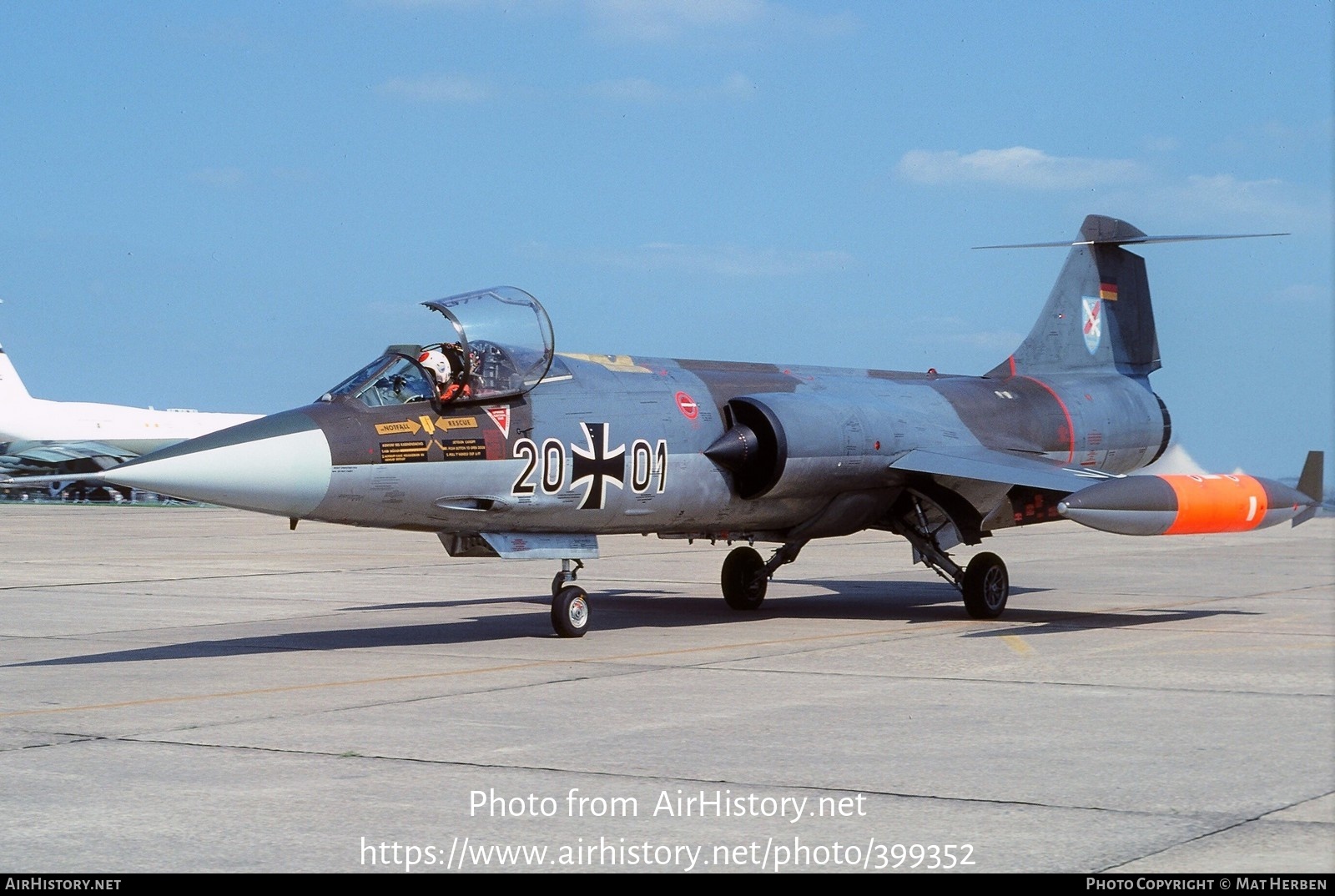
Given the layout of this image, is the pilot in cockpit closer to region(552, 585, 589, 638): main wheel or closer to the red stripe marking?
region(552, 585, 589, 638): main wheel

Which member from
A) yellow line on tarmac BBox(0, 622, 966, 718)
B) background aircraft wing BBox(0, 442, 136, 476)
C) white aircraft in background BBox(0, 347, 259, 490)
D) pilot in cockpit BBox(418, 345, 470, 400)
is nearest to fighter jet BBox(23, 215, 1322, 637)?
pilot in cockpit BBox(418, 345, 470, 400)

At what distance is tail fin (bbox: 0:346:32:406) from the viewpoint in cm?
6356

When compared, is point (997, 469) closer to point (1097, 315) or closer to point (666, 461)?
point (666, 461)

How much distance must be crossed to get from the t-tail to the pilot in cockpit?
9.18 metres

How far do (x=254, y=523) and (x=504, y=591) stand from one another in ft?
76.6

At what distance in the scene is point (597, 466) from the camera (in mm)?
13211

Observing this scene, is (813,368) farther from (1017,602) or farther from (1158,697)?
(1158,697)

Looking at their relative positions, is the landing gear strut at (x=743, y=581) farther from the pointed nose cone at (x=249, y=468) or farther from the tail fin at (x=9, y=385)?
the tail fin at (x=9, y=385)

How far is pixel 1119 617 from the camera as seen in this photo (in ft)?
49.2

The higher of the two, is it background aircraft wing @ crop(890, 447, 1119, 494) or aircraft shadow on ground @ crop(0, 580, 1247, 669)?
background aircraft wing @ crop(890, 447, 1119, 494)

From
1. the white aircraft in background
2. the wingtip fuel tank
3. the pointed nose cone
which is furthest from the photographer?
the white aircraft in background

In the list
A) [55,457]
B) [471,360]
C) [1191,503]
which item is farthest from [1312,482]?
[55,457]

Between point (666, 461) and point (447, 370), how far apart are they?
2353 millimetres
